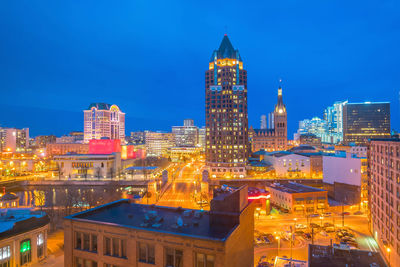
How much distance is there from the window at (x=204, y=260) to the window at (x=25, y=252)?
2648 cm

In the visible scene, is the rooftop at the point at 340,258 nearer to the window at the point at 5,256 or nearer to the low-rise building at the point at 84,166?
the window at the point at 5,256

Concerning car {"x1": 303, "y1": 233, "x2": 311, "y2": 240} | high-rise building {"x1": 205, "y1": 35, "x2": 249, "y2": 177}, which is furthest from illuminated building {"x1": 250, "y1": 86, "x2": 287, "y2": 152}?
car {"x1": 303, "y1": 233, "x2": 311, "y2": 240}

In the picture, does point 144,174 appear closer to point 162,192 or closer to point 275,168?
point 162,192

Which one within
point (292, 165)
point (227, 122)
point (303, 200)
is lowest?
point (303, 200)

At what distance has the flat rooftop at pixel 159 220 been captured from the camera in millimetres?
17500

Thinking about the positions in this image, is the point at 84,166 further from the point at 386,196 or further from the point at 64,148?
the point at 386,196

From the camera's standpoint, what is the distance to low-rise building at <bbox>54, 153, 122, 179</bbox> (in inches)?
4245

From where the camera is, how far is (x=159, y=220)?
19.6 metres

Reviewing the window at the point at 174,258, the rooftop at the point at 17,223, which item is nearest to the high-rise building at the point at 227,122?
the rooftop at the point at 17,223

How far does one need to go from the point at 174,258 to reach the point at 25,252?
993 inches

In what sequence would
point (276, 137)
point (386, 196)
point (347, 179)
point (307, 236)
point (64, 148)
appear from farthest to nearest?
point (64, 148), point (276, 137), point (347, 179), point (307, 236), point (386, 196)

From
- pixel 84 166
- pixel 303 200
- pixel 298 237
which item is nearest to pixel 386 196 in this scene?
pixel 298 237

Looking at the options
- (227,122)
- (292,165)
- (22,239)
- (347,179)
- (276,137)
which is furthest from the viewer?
(276,137)

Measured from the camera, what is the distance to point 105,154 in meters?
114
